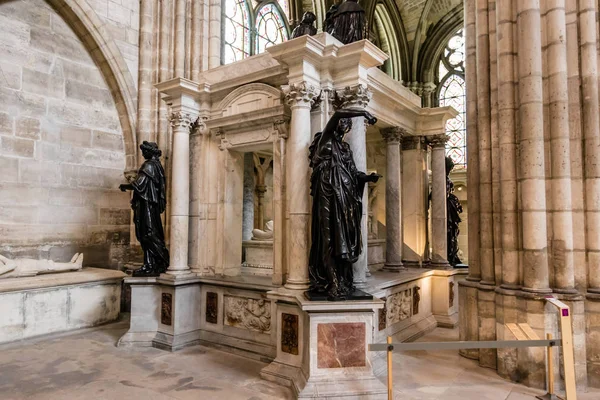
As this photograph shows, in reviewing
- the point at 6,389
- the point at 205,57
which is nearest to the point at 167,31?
the point at 205,57

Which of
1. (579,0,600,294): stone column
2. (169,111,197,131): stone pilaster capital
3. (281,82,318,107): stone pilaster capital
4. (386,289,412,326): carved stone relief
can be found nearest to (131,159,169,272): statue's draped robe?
(169,111,197,131): stone pilaster capital

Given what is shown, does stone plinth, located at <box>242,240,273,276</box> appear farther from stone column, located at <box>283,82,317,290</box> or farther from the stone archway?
the stone archway

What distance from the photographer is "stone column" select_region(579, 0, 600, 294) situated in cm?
433

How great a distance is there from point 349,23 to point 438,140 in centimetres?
308

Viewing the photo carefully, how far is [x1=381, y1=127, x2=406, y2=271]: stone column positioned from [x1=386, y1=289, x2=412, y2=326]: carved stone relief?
0.79 m

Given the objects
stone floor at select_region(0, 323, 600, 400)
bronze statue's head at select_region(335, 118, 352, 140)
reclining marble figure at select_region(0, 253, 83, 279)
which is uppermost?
bronze statue's head at select_region(335, 118, 352, 140)

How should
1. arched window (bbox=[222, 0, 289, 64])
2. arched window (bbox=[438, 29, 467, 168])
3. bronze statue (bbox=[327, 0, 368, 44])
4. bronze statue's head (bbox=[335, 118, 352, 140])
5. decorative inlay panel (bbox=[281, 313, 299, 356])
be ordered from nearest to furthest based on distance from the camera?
bronze statue's head (bbox=[335, 118, 352, 140]) → decorative inlay panel (bbox=[281, 313, 299, 356]) → bronze statue (bbox=[327, 0, 368, 44]) → arched window (bbox=[222, 0, 289, 64]) → arched window (bbox=[438, 29, 467, 168])

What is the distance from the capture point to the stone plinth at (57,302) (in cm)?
573

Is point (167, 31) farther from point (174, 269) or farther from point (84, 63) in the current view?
point (174, 269)

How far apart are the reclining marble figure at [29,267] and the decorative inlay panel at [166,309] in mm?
1965

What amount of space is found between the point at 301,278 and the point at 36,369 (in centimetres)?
313

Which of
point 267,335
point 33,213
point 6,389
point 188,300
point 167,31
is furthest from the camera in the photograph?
point 167,31

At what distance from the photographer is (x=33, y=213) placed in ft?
21.9

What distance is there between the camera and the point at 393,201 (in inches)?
279
